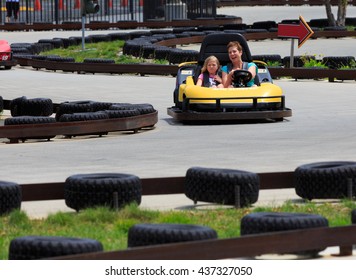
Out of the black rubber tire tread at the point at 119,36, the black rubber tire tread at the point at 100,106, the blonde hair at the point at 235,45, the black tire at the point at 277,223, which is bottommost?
the black rubber tire tread at the point at 119,36

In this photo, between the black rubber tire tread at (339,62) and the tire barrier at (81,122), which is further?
the black rubber tire tread at (339,62)

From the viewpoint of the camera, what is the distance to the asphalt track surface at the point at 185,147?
38.2 ft

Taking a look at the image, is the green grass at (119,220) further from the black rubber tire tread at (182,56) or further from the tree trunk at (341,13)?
the tree trunk at (341,13)

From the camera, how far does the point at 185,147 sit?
13727 mm

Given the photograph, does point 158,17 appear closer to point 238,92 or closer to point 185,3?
point 185,3

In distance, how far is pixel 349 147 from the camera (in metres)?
13.6

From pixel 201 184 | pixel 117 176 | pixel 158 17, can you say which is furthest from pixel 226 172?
pixel 158 17

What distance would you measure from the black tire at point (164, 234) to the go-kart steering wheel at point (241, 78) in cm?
832

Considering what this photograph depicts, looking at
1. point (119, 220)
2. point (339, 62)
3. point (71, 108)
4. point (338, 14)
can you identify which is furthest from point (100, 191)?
point (338, 14)

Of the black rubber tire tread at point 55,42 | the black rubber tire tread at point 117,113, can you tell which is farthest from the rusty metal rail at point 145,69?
the black rubber tire tread at point 117,113

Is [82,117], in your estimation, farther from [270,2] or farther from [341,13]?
[270,2]

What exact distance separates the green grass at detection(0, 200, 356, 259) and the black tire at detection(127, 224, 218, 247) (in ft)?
2.10

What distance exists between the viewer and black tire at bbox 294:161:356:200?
31.9 feet

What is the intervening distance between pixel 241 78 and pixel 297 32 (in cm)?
847
